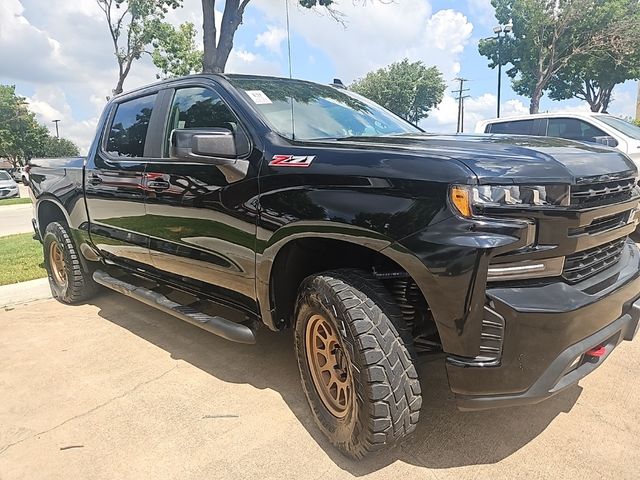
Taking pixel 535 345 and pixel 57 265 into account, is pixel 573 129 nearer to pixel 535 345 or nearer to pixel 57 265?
pixel 535 345

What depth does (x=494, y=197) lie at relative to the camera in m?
1.88

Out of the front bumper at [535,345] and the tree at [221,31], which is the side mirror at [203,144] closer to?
the front bumper at [535,345]

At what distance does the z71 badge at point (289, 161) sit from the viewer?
2418 millimetres

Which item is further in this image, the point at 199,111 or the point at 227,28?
the point at 227,28

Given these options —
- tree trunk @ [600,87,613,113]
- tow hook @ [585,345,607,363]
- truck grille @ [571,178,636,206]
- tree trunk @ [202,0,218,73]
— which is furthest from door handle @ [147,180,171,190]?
tree trunk @ [600,87,613,113]

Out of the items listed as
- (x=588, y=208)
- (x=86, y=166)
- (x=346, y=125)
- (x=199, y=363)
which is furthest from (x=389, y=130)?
(x=86, y=166)

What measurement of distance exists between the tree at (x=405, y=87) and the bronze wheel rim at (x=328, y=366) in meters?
50.8

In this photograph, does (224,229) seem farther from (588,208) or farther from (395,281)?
(588,208)

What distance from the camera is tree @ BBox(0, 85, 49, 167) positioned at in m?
52.8

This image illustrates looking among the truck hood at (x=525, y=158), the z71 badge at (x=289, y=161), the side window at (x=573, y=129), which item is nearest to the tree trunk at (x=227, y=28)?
the side window at (x=573, y=129)

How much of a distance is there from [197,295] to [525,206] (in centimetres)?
230

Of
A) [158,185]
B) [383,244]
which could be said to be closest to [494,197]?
[383,244]

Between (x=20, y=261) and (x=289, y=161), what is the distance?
5705 mm

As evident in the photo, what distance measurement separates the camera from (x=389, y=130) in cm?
343
